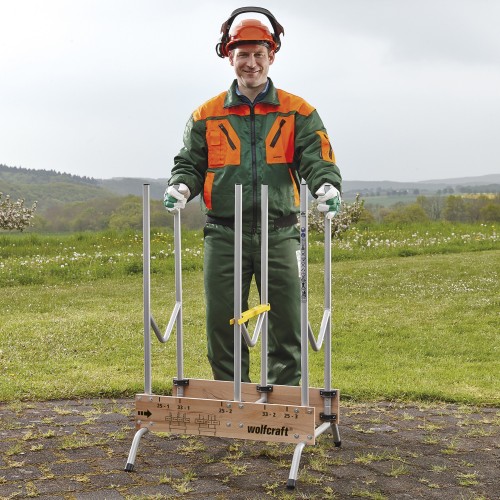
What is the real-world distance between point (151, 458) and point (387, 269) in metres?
8.69

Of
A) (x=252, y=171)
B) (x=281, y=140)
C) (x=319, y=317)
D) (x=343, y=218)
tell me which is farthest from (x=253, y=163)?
(x=343, y=218)

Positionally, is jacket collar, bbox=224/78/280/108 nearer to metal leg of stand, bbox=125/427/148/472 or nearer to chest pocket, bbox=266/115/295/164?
chest pocket, bbox=266/115/295/164

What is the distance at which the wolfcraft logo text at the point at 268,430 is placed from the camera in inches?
166

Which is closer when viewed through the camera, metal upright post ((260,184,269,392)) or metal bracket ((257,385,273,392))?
metal upright post ((260,184,269,392))

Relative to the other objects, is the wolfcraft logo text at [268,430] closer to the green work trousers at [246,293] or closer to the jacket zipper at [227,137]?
the green work trousers at [246,293]

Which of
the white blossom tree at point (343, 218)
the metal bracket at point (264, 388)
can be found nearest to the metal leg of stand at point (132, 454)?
the metal bracket at point (264, 388)

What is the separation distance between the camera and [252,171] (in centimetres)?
473

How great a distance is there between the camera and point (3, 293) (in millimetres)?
11961

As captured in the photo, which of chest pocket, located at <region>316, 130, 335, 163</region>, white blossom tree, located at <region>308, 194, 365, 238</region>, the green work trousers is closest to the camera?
chest pocket, located at <region>316, 130, 335, 163</region>

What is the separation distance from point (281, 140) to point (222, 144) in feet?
1.08

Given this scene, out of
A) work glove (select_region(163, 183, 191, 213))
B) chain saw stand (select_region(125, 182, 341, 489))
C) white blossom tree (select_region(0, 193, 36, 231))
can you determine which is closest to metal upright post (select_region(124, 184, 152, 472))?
chain saw stand (select_region(125, 182, 341, 489))

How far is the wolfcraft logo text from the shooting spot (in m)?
4.21

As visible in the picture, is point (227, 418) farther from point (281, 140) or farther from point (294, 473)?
point (281, 140)

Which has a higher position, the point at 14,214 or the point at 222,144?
the point at 14,214
